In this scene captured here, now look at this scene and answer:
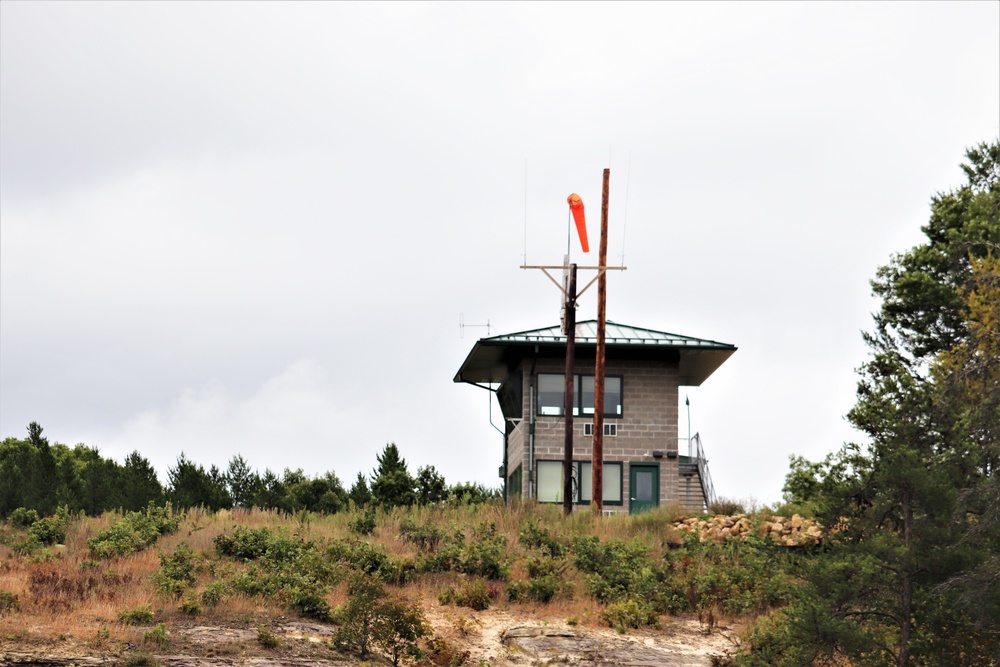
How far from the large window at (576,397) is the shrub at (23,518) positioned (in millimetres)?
17078

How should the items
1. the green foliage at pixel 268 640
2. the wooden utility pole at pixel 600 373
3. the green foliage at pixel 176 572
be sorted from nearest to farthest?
the green foliage at pixel 268 640, the green foliage at pixel 176 572, the wooden utility pole at pixel 600 373

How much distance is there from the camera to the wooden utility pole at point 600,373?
40.3 m

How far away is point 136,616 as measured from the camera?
2503 centimetres

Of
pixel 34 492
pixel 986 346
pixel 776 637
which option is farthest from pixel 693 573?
pixel 34 492

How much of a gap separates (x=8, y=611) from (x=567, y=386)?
19387 millimetres

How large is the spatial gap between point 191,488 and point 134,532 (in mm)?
7605

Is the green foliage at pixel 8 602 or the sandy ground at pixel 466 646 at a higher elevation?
the green foliage at pixel 8 602

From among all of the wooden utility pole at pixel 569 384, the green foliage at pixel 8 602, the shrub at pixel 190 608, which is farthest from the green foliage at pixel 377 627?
the wooden utility pole at pixel 569 384

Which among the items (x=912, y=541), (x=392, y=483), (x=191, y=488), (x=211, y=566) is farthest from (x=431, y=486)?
(x=912, y=541)

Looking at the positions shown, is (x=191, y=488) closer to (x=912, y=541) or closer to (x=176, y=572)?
(x=176, y=572)

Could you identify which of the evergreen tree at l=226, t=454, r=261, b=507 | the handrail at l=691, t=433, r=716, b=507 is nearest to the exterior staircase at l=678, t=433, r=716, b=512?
the handrail at l=691, t=433, r=716, b=507

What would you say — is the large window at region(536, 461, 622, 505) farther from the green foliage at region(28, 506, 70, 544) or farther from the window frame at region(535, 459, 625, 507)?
the green foliage at region(28, 506, 70, 544)

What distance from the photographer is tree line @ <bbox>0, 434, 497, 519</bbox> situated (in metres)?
37.3

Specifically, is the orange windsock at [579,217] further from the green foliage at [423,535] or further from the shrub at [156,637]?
the shrub at [156,637]
